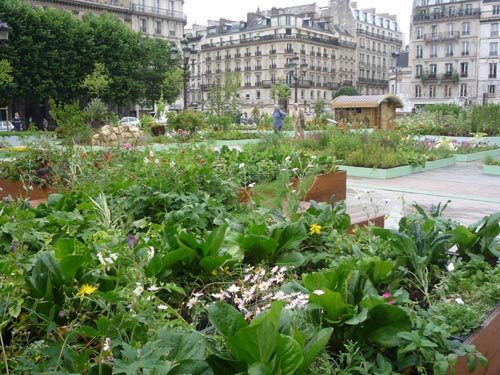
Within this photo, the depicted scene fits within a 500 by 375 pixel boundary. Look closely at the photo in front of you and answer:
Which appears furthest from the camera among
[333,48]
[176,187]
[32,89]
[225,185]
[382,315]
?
[333,48]

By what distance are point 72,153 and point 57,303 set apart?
5982 millimetres

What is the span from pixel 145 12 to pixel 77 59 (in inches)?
960

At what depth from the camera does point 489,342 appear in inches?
114

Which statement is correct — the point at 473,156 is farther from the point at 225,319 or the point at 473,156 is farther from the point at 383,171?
the point at 225,319

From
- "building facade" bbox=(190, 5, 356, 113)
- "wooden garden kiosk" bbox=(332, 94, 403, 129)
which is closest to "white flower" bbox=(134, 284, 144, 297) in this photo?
"wooden garden kiosk" bbox=(332, 94, 403, 129)

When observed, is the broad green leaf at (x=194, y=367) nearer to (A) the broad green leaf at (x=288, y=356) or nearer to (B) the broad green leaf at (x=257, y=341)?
(B) the broad green leaf at (x=257, y=341)

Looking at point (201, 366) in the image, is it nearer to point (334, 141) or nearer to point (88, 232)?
point (88, 232)

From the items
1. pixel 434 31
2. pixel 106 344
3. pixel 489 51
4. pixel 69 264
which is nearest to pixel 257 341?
pixel 106 344

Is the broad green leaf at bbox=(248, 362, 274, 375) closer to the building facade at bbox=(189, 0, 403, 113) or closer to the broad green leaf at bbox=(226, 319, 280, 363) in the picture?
the broad green leaf at bbox=(226, 319, 280, 363)

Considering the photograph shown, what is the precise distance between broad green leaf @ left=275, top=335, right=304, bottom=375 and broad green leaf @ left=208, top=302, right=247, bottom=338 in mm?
244

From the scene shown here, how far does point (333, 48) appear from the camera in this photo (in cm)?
9388

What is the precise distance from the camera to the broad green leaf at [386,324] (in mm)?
2438

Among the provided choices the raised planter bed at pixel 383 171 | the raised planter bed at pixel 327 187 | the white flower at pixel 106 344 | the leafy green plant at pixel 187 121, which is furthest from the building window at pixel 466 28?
the white flower at pixel 106 344

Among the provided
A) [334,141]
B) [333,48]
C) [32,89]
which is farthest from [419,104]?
[334,141]
